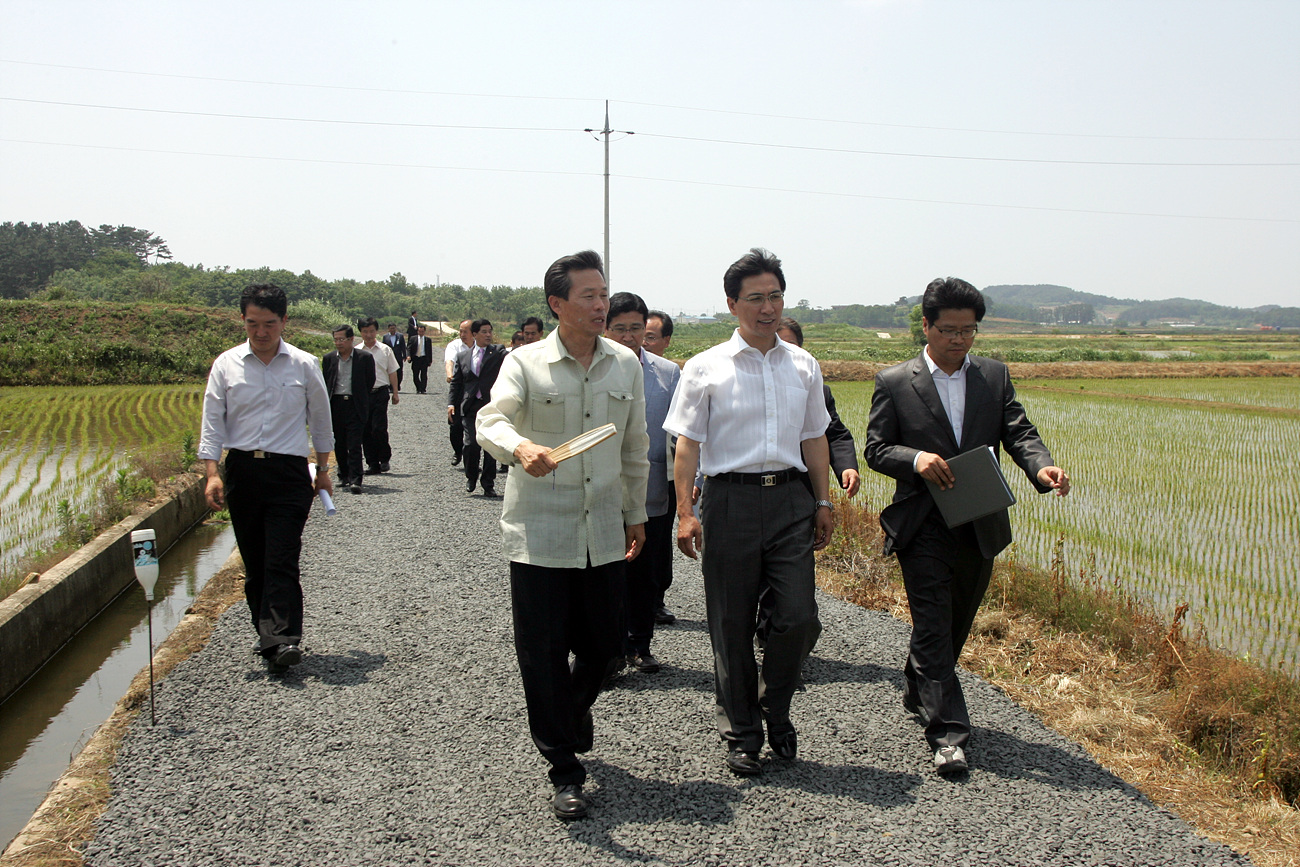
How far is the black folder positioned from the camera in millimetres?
3561

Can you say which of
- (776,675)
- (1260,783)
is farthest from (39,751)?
(1260,783)

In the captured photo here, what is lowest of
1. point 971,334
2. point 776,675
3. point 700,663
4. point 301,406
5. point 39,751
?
point 39,751

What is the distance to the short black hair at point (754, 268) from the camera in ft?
12.0

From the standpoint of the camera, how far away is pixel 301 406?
488cm

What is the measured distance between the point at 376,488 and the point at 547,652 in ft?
25.6

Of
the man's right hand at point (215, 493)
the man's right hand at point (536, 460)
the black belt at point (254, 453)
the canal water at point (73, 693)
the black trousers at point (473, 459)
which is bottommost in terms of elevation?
the canal water at point (73, 693)

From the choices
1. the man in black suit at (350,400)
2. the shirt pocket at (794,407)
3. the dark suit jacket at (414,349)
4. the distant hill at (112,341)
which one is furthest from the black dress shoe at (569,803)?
the distant hill at (112,341)

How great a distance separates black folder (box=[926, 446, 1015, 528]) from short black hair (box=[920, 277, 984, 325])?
1.93 feet

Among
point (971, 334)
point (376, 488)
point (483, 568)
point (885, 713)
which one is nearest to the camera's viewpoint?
point (971, 334)

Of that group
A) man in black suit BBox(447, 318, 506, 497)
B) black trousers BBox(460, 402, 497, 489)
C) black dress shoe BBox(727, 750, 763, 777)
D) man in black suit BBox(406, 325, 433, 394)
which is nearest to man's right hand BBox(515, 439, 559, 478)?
black dress shoe BBox(727, 750, 763, 777)

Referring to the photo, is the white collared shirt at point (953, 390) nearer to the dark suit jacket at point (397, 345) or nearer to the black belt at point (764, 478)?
the black belt at point (764, 478)

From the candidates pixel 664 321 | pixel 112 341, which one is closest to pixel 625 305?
pixel 664 321

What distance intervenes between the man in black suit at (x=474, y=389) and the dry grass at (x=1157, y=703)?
15.9 feet

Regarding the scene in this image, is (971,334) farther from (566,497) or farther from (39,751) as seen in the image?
(39,751)
